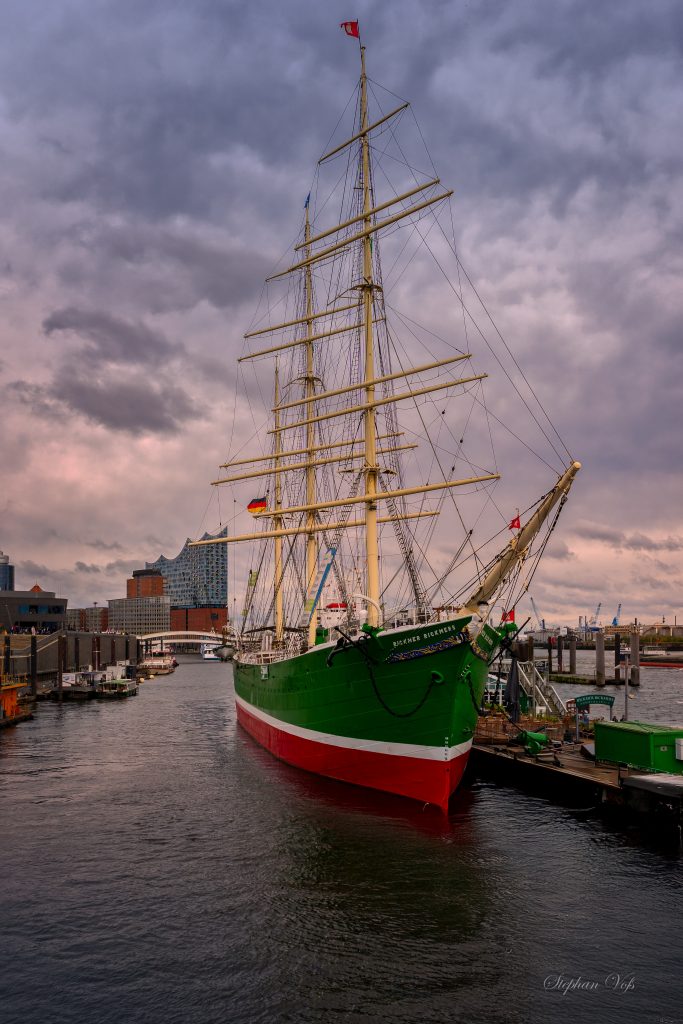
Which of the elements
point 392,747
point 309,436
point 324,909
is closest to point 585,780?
point 392,747

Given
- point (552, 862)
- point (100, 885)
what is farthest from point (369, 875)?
point (100, 885)

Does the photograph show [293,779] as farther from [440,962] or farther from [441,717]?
[440,962]

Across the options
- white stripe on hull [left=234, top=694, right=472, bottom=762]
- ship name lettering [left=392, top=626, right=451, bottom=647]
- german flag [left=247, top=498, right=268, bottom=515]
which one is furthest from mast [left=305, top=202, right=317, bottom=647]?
ship name lettering [left=392, top=626, right=451, bottom=647]

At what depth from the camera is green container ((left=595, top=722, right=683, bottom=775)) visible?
26.8 metres

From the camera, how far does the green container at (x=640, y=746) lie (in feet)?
87.9

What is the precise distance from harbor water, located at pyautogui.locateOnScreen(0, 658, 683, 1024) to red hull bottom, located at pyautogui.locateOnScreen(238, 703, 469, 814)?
0.60 m

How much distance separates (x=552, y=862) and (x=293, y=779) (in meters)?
13.9

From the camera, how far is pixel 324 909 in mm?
18141

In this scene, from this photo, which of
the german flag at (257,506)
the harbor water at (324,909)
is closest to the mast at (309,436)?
the german flag at (257,506)

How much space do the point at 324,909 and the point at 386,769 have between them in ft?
31.7

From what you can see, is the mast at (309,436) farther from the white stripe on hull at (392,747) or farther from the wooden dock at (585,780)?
the wooden dock at (585,780)

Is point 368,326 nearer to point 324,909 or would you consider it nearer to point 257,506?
point 257,506

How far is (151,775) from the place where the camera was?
3556cm

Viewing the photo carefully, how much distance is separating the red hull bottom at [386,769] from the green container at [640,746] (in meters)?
5.84
